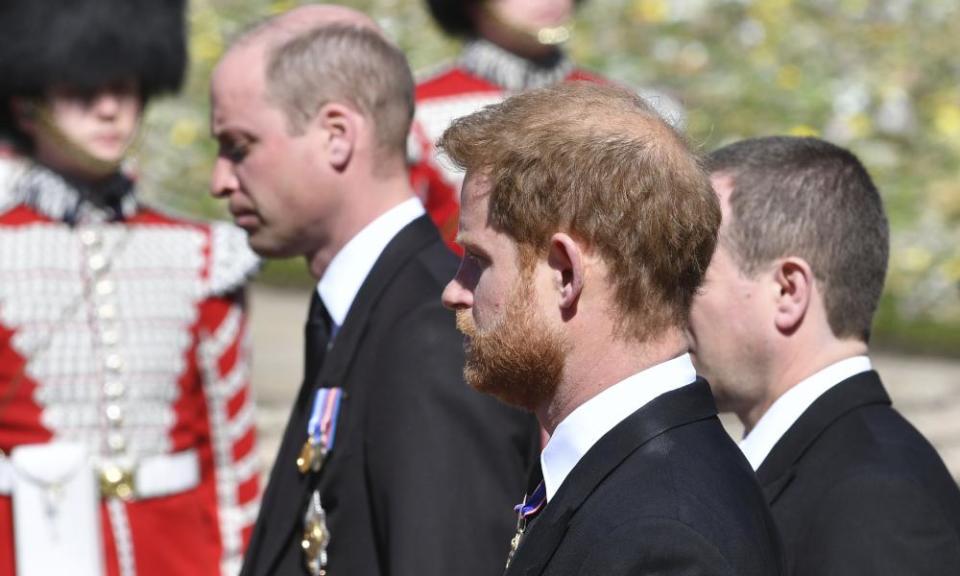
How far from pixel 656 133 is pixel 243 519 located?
2.45 m

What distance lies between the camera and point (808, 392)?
2568 mm

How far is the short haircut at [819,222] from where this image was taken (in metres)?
2.61

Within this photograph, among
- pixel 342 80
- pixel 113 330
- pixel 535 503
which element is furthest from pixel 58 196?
pixel 535 503

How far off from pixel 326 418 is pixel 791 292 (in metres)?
0.78

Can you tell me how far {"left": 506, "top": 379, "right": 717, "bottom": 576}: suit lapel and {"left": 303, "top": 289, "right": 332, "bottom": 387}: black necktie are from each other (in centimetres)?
109

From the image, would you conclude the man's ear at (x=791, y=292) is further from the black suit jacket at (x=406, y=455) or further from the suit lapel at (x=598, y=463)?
the suit lapel at (x=598, y=463)

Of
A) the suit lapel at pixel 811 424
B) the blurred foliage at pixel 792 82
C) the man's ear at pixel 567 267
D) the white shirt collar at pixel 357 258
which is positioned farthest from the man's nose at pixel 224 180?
the blurred foliage at pixel 792 82

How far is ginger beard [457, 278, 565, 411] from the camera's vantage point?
1900 mm

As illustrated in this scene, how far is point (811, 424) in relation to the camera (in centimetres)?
252

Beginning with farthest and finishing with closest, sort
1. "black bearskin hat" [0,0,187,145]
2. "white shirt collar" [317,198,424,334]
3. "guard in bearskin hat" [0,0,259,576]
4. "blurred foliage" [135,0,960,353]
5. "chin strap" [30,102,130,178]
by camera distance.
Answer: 1. "blurred foliage" [135,0,960,353]
2. "black bearskin hat" [0,0,187,145]
3. "chin strap" [30,102,130,178]
4. "guard in bearskin hat" [0,0,259,576]
5. "white shirt collar" [317,198,424,334]

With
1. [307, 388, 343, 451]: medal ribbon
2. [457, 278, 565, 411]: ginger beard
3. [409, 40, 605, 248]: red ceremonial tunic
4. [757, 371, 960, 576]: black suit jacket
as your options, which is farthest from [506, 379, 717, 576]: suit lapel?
[409, 40, 605, 248]: red ceremonial tunic

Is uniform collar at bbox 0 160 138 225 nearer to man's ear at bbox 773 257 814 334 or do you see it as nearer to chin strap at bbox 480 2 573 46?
chin strap at bbox 480 2 573 46

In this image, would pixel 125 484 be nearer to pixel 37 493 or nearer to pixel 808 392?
pixel 37 493

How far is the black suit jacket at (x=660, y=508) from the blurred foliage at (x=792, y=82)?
7.05 m
